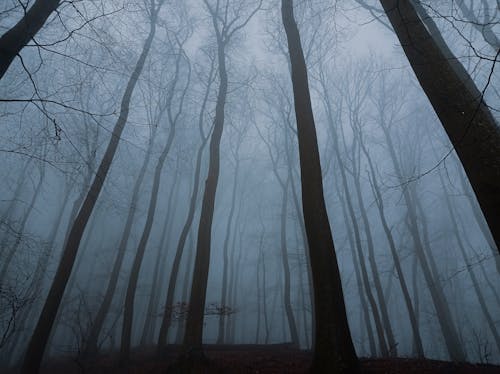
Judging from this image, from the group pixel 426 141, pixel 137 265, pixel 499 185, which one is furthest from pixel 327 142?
pixel 499 185

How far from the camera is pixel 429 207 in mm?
28984

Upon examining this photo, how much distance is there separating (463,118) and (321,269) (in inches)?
99.1

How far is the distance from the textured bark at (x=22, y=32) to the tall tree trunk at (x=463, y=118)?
4.23 m

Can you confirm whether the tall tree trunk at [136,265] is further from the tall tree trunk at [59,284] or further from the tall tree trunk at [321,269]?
the tall tree trunk at [321,269]

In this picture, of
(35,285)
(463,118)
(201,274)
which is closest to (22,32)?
(463,118)

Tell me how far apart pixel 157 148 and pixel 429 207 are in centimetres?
2802

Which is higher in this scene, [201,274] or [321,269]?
[201,274]

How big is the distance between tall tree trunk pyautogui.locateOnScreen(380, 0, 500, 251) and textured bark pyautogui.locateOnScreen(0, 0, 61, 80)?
4227mm

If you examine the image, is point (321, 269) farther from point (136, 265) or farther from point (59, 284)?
point (136, 265)

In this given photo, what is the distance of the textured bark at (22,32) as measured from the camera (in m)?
3.18

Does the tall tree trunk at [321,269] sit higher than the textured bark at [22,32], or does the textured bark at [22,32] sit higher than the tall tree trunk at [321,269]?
the textured bark at [22,32]

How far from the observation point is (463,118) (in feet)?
7.67

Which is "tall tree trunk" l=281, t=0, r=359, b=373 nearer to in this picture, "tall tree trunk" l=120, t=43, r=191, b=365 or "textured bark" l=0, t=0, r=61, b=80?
"textured bark" l=0, t=0, r=61, b=80

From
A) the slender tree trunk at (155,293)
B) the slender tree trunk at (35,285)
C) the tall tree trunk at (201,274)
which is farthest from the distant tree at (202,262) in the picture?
the slender tree trunk at (155,293)
